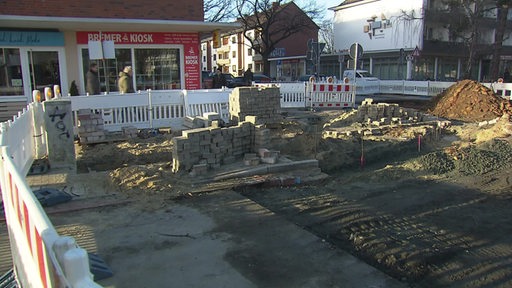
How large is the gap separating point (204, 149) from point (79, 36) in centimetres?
1040

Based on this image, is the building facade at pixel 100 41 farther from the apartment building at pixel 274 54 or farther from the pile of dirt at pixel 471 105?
the apartment building at pixel 274 54

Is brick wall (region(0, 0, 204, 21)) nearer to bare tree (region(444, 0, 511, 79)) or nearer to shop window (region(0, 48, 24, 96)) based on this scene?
shop window (region(0, 48, 24, 96))

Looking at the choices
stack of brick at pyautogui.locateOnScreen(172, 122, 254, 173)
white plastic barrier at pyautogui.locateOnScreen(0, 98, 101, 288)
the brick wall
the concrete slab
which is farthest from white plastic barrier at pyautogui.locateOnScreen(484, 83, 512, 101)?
white plastic barrier at pyautogui.locateOnScreen(0, 98, 101, 288)

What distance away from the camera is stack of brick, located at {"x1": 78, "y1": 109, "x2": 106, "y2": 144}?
33.0 ft

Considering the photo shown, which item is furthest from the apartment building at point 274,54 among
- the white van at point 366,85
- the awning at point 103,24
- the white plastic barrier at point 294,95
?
the awning at point 103,24

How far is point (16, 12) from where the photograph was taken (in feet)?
47.4

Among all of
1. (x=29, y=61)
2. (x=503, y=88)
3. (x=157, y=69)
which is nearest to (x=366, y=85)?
(x=503, y=88)

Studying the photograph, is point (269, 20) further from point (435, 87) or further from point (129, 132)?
point (129, 132)

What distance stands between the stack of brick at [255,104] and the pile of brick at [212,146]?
2.66m

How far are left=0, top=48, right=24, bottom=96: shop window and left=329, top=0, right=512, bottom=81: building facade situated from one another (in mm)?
35552

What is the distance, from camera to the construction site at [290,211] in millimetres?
4148

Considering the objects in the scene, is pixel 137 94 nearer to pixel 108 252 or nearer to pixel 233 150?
pixel 233 150

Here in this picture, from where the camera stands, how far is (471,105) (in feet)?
53.0

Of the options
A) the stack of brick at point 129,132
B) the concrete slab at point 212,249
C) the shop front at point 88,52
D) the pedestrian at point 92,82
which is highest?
the shop front at point 88,52
